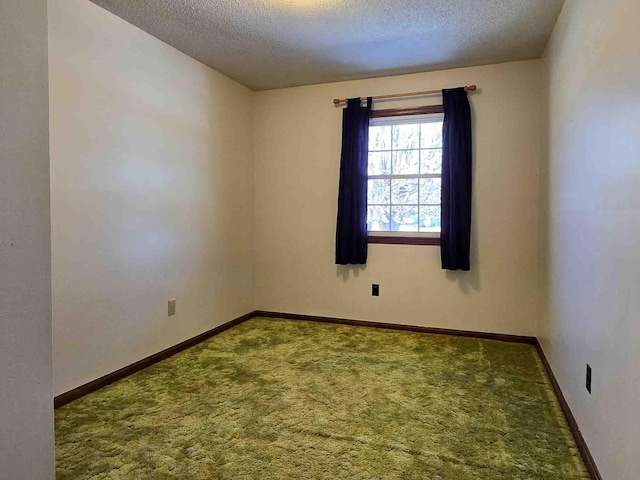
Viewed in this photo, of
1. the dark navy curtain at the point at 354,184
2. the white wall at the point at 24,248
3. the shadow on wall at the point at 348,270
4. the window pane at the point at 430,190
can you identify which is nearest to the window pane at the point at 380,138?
the dark navy curtain at the point at 354,184

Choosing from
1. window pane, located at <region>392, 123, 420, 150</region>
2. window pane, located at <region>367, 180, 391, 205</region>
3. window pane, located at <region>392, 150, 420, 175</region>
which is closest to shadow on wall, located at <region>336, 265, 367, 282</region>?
window pane, located at <region>367, 180, 391, 205</region>

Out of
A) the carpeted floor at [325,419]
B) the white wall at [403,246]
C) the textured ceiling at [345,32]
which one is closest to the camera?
the carpeted floor at [325,419]

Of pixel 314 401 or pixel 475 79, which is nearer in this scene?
pixel 314 401

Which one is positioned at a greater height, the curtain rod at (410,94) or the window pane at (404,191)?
the curtain rod at (410,94)

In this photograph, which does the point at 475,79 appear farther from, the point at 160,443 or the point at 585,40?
the point at 160,443

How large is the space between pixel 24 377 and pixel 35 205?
1.68ft

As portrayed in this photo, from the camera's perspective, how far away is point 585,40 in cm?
205

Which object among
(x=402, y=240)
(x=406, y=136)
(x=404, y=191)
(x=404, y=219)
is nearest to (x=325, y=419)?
(x=402, y=240)

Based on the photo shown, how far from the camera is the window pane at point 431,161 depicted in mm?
3822

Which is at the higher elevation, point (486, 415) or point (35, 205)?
point (35, 205)

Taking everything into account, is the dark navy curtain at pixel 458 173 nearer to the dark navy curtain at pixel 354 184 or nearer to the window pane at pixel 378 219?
the window pane at pixel 378 219

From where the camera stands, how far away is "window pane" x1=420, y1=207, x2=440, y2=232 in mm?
3850

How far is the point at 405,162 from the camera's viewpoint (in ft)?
12.9

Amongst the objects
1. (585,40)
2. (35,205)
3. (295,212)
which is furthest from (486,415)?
(295,212)
